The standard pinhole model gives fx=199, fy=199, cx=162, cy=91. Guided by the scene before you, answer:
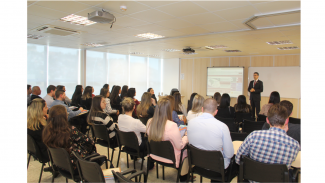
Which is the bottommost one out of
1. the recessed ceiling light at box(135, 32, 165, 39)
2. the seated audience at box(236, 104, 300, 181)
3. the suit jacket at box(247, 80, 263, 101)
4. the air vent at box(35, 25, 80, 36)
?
the seated audience at box(236, 104, 300, 181)

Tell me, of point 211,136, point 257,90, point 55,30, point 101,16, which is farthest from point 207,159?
point 257,90

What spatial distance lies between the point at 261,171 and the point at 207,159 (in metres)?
0.55

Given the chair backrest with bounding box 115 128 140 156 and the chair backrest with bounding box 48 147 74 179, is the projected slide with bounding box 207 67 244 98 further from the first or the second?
the chair backrest with bounding box 48 147 74 179

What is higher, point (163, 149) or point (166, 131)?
point (166, 131)

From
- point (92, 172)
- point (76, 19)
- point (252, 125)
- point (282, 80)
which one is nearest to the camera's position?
point (92, 172)

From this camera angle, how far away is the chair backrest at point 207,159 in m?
2.11

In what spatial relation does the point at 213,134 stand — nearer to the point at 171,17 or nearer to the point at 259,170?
the point at 259,170

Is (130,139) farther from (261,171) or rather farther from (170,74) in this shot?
(170,74)

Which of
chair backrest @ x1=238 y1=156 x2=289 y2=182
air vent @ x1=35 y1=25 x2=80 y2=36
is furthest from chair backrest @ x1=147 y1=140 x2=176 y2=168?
air vent @ x1=35 y1=25 x2=80 y2=36

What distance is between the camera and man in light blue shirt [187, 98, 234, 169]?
2.19 metres

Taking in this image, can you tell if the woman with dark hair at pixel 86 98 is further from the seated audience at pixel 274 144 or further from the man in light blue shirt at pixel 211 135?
the seated audience at pixel 274 144

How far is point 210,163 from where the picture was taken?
2.19m

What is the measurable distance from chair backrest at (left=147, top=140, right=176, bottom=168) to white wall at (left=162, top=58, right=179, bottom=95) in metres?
9.31
